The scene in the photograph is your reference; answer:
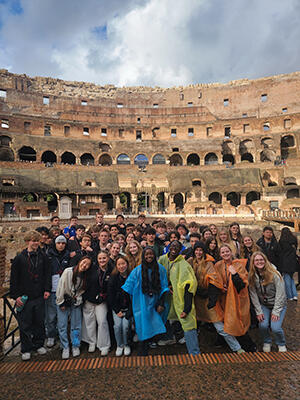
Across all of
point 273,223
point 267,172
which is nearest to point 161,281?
point 273,223

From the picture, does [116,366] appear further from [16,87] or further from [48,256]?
[16,87]

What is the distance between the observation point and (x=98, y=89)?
47.5m

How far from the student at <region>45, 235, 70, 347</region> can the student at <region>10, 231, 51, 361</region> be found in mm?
207

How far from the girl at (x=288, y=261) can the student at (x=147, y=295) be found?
3.85 metres

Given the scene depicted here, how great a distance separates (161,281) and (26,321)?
2450 mm

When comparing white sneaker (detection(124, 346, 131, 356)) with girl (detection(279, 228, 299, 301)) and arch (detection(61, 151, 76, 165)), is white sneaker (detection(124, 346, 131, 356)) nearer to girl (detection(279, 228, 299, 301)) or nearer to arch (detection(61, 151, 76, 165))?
girl (detection(279, 228, 299, 301))

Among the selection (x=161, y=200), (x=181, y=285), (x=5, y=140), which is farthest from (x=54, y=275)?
(x=5, y=140)

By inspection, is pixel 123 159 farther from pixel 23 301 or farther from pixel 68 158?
pixel 23 301

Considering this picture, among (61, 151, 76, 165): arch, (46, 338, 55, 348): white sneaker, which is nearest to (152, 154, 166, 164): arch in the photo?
(61, 151, 76, 165): arch

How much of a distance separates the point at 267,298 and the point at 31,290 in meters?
4.04

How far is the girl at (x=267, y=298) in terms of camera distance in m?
3.72

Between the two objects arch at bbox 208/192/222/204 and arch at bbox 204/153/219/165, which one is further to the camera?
arch at bbox 204/153/219/165

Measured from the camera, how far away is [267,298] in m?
3.87

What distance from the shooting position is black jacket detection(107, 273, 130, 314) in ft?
12.6
